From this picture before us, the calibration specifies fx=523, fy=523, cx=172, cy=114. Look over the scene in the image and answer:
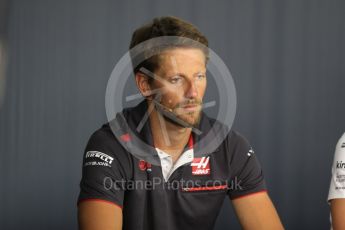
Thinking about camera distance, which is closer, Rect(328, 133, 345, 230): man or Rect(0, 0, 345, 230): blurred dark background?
Rect(328, 133, 345, 230): man

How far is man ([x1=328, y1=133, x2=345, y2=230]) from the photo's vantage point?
1219 mm

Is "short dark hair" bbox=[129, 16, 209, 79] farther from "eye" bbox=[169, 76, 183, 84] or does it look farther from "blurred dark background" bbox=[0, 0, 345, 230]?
"blurred dark background" bbox=[0, 0, 345, 230]

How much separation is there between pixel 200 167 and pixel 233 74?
133cm

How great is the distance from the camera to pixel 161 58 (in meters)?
1.36

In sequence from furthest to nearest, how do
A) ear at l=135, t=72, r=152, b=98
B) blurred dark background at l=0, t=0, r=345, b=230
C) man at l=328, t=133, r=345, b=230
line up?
blurred dark background at l=0, t=0, r=345, b=230 < ear at l=135, t=72, r=152, b=98 < man at l=328, t=133, r=345, b=230

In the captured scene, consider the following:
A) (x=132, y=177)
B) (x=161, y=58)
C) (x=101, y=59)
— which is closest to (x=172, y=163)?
(x=132, y=177)

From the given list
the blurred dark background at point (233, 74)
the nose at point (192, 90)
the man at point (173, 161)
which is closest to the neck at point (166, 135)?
the man at point (173, 161)

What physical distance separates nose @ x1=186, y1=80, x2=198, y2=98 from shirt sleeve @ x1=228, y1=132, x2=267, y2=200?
0.19 metres

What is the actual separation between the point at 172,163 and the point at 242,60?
138 centimetres

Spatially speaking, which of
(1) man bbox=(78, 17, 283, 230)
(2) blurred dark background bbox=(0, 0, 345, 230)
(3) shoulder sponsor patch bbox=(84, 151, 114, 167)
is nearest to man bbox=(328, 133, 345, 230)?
(1) man bbox=(78, 17, 283, 230)

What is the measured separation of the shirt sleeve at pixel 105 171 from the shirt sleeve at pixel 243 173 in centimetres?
29

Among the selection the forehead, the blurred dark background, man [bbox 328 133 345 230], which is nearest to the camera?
man [bbox 328 133 345 230]

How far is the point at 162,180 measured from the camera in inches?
52.4

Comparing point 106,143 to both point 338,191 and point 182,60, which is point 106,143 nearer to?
point 182,60
